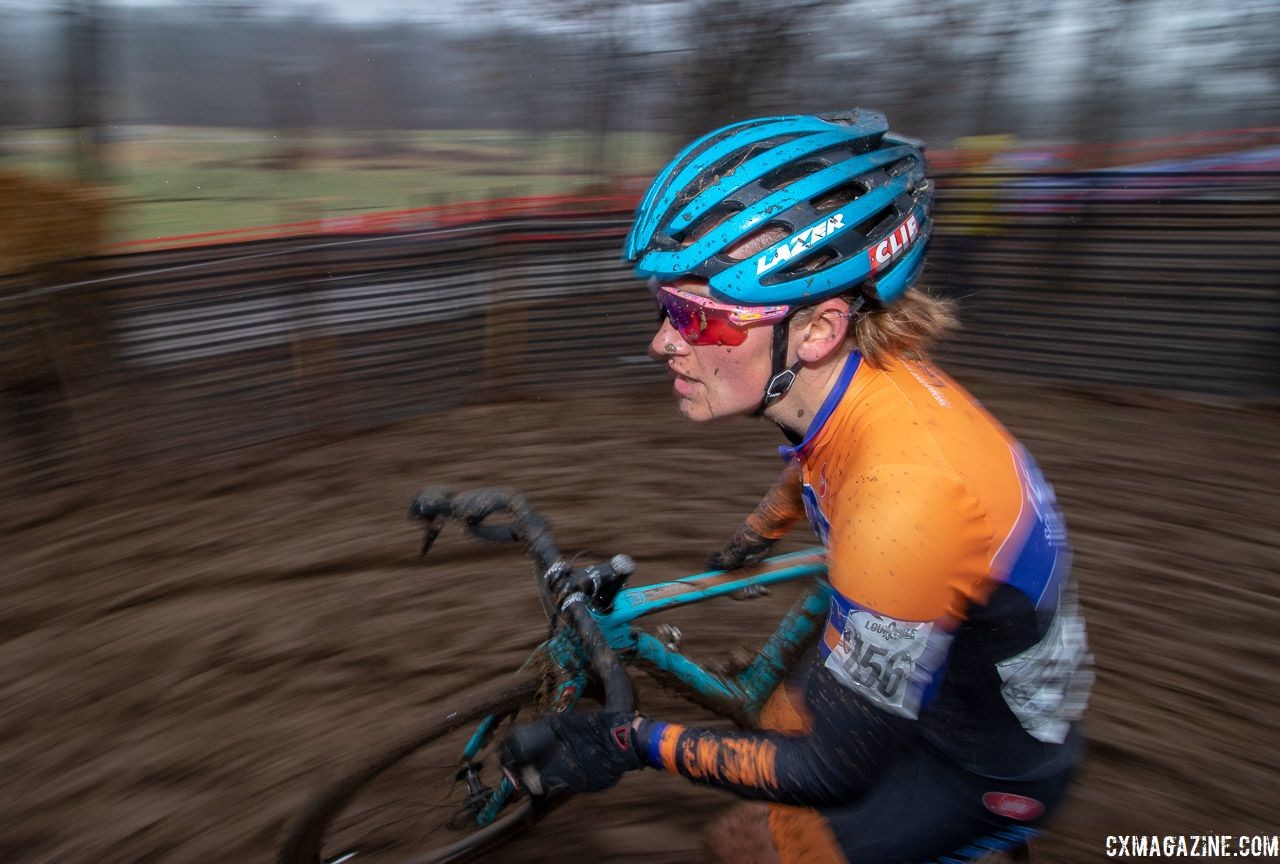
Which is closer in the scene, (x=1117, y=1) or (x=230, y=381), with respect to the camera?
(x=230, y=381)

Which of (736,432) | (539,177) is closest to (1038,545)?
(736,432)

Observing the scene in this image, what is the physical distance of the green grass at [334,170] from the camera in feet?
38.1

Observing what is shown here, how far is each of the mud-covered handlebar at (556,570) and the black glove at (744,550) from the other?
55 centimetres

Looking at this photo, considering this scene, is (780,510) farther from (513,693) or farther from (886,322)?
(513,693)

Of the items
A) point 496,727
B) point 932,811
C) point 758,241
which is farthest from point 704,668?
point 758,241

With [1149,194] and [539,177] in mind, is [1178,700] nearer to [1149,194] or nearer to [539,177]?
[1149,194]

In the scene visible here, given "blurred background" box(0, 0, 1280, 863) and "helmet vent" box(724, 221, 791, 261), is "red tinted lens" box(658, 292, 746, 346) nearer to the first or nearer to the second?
"helmet vent" box(724, 221, 791, 261)

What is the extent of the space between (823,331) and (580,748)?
1092 mm

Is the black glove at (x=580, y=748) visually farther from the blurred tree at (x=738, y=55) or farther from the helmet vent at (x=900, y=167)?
the blurred tree at (x=738, y=55)

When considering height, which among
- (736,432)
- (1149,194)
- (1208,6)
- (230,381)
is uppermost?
(1208,6)

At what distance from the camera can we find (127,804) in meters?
3.02

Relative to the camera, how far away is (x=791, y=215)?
79.0 inches

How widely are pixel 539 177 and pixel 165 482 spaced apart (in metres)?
7.83

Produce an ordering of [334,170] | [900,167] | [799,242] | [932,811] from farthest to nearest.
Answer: [334,170]
[900,167]
[799,242]
[932,811]
